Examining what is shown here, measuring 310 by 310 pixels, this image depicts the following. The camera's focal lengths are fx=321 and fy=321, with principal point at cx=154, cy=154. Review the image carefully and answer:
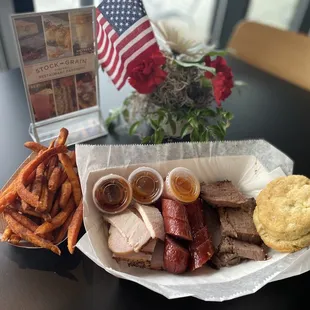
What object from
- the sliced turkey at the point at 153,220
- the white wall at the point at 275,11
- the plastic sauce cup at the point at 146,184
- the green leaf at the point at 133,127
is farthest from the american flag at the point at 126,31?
the white wall at the point at 275,11

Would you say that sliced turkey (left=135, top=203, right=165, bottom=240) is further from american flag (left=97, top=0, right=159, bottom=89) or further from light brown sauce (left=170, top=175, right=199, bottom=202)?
american flag (left=97, top=0, right=159, bottom=89)

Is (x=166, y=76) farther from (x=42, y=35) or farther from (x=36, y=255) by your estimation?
(x=36, y=255)

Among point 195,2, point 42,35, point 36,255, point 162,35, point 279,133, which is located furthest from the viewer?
point 195,2

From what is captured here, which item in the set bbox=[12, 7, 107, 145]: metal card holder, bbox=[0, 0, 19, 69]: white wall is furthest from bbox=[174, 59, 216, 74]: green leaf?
bbox=[0, 0, 19, 69]: white wall

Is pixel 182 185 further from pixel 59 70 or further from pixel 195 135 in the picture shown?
pixel 59 70

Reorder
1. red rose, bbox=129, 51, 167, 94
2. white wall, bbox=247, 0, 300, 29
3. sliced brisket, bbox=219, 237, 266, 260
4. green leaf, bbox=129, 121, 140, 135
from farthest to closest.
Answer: white wall, bbox=247, 0, 300, 29 → green leaf, bbox=129, 121, 140, 135 → red rose, bbox=129, 51, 167, 94 → sliced brisket, bbox=219, 237, 266, 260

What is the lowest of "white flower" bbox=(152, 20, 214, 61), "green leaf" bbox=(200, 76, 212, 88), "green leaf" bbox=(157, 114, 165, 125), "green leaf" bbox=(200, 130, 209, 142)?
"green leaf" bbox=(200, 130, 209, 142)

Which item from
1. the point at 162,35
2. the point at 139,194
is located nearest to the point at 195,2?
the point at 162,35
